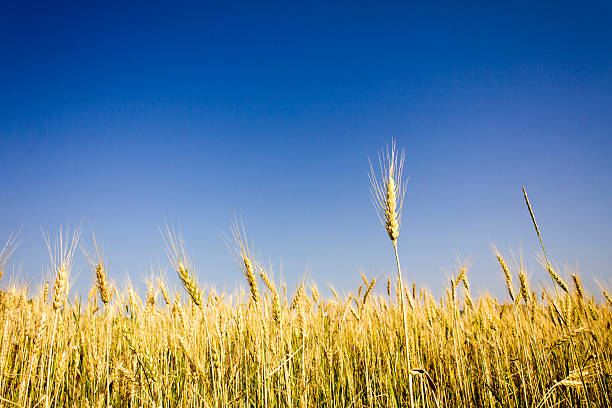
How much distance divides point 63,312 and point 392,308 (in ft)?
12.7

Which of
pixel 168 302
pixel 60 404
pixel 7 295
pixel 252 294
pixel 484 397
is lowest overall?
pixel 484 397

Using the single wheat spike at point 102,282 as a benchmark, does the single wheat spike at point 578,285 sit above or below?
above

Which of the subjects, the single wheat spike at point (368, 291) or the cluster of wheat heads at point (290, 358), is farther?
the single wheat spike at point (368, 291)

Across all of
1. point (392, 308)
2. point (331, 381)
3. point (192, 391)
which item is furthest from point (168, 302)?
point (392, 308)

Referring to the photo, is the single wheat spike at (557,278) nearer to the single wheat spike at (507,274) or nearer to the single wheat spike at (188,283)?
the single wheat spike at (507,274)

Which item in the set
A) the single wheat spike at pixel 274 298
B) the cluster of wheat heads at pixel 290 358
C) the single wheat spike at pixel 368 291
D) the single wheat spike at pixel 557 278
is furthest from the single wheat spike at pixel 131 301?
the single wheat spike at pixel 557 278

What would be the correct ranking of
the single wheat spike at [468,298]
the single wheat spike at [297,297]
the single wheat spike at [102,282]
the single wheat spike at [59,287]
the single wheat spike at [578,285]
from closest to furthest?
the single wheat spike at [59,287], the single wheat spike at [102,282], the single wheat spike at [297,297], the single wheat spike at [468,298], the single wheat spike at [578,285]

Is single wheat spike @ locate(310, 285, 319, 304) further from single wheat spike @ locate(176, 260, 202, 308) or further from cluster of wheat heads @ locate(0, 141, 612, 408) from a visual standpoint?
single wheat spike @ locate(176, 260, 202, 308)

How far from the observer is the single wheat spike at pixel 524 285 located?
3.32 m

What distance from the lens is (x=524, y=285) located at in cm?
341

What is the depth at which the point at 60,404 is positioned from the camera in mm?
2758

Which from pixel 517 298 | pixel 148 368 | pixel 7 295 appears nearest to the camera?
pixel 148 368

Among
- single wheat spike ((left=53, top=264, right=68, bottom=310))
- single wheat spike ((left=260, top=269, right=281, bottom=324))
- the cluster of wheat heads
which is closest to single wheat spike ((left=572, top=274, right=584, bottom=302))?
the cluster of wheat heads

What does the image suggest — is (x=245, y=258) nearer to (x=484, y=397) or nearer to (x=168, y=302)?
(x=168, y=302)
